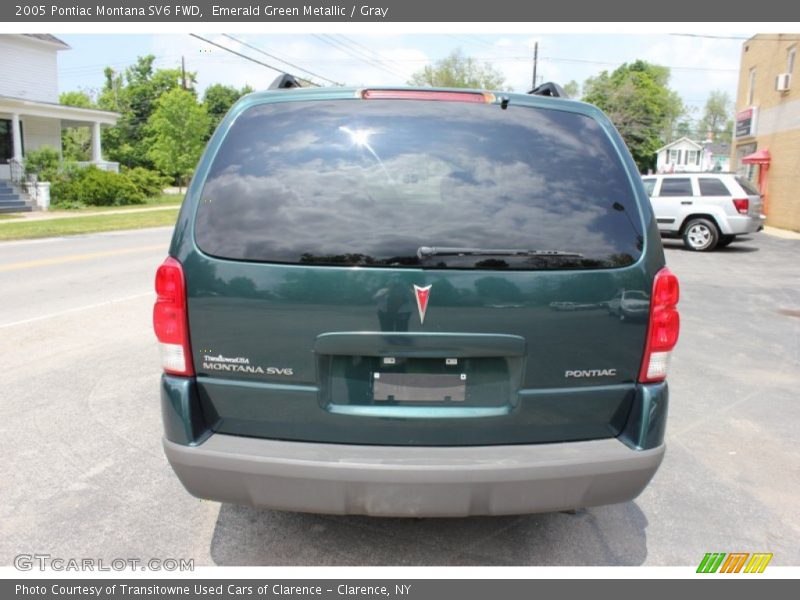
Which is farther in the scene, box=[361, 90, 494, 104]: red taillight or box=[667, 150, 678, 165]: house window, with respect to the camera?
box=[667, 150, 678, 165]: house window

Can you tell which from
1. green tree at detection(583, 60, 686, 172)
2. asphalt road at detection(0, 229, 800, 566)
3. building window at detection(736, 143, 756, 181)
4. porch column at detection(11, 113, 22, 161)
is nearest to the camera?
asphalt road at detection(0, 229, 800, 566)

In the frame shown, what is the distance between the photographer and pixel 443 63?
5712cm

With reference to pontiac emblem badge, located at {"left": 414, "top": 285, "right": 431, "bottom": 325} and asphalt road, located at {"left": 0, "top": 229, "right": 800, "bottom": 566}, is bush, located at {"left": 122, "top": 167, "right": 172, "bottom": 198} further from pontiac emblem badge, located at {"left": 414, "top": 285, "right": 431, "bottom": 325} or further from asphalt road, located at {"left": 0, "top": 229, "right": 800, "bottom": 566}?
pontiac emblem badge, located at {"left": 414, "top": 285, "right": 431, "bottom": 325}

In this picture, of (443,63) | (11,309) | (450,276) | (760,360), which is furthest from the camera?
(443,63)

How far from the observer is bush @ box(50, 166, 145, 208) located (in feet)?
88.6

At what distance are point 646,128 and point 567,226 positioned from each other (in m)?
74.3

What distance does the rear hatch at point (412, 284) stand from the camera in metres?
2.49

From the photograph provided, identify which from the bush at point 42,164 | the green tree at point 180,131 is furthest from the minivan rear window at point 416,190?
the green tree at point 180,131

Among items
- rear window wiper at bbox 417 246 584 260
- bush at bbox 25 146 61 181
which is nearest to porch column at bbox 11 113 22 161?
bush at bbox 25 146 61 181

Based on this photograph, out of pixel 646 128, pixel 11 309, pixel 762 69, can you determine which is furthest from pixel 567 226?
pixel 646 128

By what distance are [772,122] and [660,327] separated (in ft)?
89.2

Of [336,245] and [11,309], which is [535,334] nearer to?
[336,245]

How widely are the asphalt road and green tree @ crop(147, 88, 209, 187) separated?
38275 mm

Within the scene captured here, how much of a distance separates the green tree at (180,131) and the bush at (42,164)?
46.5 feet
